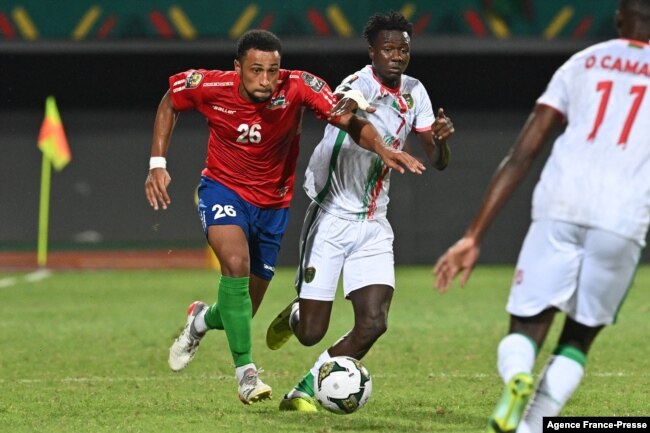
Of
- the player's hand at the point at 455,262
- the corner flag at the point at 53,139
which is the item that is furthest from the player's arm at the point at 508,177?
the corner flag at the point at 53,139

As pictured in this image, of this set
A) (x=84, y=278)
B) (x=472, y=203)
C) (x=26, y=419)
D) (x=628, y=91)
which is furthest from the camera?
(x=472, y=203)

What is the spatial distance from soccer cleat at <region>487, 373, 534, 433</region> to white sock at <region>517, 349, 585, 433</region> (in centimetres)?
33

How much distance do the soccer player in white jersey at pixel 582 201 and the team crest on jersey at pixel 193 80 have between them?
3.35 metres

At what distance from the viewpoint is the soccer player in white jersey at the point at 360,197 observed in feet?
25.5

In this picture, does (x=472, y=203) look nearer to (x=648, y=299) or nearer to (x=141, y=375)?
(x=648, y=299)

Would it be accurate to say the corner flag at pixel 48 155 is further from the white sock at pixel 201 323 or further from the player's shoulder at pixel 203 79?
the player's shoulder at pixel 203 79

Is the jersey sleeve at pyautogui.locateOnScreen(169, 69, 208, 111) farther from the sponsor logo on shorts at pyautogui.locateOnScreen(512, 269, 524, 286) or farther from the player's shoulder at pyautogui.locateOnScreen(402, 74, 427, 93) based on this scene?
the sponsor logo on shorts at pyautogui.locateOnScreen(512, 269, 524, 286)

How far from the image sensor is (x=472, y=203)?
25.2 m

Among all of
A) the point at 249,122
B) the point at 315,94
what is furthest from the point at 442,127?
the point at 249,122

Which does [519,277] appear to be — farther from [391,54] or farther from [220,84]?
[220,84]

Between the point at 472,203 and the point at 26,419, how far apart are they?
18631 mm

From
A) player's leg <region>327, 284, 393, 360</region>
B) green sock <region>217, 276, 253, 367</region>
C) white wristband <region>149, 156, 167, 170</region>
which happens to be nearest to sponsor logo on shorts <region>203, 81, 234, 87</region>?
white wristband <region>149, 156, 167, 170</region>

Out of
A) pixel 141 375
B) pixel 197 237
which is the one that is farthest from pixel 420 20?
pixel 141 375

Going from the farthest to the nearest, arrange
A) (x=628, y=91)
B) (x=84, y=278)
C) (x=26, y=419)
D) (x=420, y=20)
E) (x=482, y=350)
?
1. (x=420, y=20)
2. (x=84, y=278)
3. (x=482, y=350)
4. (x=26, y=419)
5. (x=628, y=91)
